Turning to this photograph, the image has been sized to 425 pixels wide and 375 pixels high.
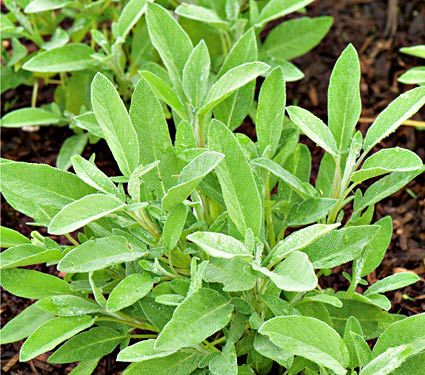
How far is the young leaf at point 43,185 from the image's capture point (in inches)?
53.2

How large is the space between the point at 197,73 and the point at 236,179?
0.95 feet

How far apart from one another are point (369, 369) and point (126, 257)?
17.6 inches

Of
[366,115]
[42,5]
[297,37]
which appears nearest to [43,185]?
[42,5]

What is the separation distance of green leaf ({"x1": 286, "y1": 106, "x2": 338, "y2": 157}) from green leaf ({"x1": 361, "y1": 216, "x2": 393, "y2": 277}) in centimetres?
19

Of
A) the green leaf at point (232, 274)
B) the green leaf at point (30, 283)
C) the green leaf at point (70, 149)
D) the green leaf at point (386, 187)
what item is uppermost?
the green leaf at point (386, 187)

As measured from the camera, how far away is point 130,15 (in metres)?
1.82

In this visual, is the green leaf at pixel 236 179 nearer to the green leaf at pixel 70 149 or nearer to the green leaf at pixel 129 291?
the green leaf at pixel 129 291

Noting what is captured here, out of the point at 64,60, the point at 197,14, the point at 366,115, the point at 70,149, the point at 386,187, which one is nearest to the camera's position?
the point at 386,187

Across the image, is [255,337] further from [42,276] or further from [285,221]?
[42,276]

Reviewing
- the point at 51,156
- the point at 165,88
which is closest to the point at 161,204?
the point at 165,88

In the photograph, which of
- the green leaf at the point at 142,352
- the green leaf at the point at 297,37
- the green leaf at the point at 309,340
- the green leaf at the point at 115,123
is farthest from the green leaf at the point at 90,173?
the green leaf at the point at 297,37

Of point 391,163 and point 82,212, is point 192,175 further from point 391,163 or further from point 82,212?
point 391,163

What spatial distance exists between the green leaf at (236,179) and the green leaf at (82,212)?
0.18 metres

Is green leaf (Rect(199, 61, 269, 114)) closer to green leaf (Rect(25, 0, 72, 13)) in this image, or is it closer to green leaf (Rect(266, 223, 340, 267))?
green leaf (Rect(266, 223, 340, 267))
